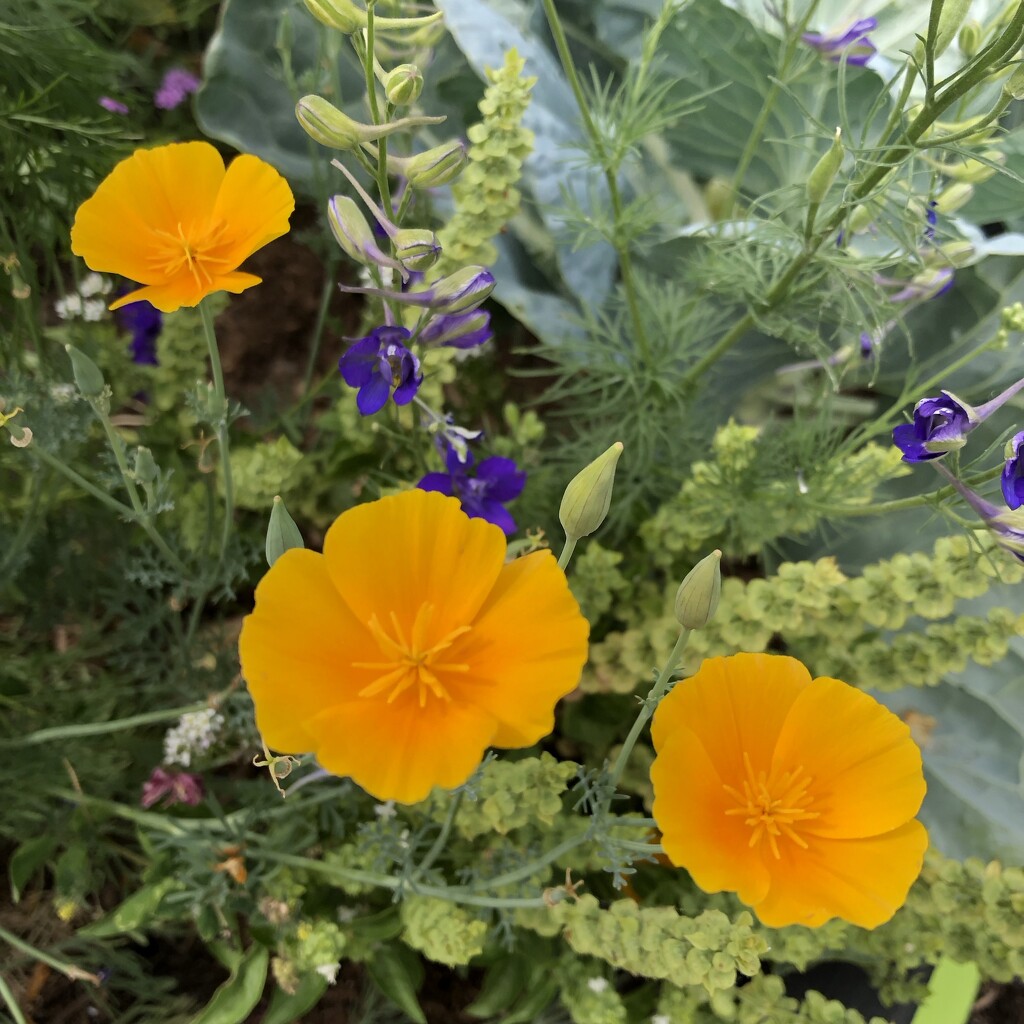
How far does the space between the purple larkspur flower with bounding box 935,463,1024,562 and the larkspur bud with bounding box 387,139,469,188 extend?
0.41 metres

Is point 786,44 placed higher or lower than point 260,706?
higher

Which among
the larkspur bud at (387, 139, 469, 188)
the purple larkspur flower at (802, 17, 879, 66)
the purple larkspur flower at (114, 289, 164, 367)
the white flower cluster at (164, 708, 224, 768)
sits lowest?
the white flower cluster at (164, 708, 224, 768)

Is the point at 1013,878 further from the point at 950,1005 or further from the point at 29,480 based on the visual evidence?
the point at 29,480

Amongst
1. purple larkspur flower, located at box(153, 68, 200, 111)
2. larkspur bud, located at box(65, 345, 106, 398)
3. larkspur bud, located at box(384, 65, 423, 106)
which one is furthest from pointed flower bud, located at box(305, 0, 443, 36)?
purple larkspur flower, located at box(153, 68, 200, 111)

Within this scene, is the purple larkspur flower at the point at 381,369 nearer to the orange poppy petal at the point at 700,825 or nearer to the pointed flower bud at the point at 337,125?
the pointed flower bud at the point at 337,125

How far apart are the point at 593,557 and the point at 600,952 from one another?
37 centimetres

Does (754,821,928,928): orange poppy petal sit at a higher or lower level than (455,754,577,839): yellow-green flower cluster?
higher

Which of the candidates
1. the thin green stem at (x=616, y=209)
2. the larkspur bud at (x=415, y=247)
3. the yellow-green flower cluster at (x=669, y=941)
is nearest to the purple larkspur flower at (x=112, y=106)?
the thin green stem at (x=616, y=209)

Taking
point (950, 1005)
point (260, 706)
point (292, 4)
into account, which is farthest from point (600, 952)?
point (292, 4)

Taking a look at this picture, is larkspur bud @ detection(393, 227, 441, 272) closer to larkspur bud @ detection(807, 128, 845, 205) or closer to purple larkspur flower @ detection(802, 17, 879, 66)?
larkspur bud @ detection(807, 128, 845, 205)

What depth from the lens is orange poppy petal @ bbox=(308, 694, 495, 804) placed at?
46 centimetres

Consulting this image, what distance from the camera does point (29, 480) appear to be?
1042mm

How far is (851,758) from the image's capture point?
54cm

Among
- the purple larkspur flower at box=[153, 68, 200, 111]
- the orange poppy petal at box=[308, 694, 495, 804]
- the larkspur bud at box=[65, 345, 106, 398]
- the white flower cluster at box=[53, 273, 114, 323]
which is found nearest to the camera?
the orange poppy petal at box=[308, 694, 495, 804]
